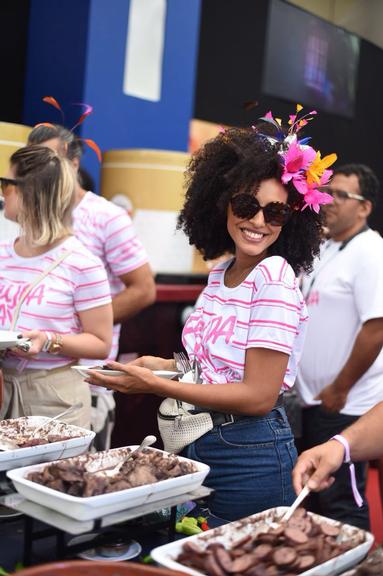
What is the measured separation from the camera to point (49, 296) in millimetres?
2100

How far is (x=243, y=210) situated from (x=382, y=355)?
1696mm

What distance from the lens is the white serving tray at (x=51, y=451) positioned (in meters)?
1.47

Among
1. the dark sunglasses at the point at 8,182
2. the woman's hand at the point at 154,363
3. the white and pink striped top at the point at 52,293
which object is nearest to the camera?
the woman's hand at the point at 154,363

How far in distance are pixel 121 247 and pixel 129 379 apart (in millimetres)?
1243

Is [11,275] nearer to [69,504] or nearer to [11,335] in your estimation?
[11,335]

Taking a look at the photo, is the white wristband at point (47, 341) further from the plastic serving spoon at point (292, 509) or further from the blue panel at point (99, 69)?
the blue panel at point (99, 69)

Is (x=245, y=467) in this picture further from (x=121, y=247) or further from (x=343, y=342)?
(x=343, y=342)

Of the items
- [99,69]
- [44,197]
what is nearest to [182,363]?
[44,197]

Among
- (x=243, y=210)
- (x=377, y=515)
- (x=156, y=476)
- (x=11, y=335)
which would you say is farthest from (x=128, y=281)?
(x=377, y=515)

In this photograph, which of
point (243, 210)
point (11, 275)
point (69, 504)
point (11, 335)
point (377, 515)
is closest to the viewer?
point (69, 504)

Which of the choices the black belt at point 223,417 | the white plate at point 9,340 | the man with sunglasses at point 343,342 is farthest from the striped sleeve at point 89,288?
the man with sunglasses at point 343,342

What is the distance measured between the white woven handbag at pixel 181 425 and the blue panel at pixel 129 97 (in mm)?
2384

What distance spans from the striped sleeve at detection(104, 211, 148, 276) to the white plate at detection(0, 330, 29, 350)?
2.82 feet

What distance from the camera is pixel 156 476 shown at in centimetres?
138
